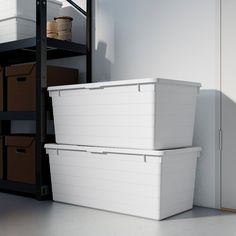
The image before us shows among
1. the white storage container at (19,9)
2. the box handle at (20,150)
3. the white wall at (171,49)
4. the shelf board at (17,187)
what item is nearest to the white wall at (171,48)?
the white wall at (171,49)

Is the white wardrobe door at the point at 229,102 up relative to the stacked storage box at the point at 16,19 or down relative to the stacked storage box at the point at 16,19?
down

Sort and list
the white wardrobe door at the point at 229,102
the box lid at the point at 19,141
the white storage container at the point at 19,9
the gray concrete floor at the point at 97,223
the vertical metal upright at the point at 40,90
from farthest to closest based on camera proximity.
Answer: the white storage container at the point at 19,9 < the box lid at the point at 19,141 < the vertical metal upright at the point at 40,90 < the white wardrobe door at the point at 229,102 < the gray concrete floor at the point at 97,223

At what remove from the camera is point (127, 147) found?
2170 mm

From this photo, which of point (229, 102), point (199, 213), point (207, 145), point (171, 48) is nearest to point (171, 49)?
point (171, 48)

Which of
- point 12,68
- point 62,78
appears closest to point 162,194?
point 62,78

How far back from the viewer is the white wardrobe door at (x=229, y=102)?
7.42 feet

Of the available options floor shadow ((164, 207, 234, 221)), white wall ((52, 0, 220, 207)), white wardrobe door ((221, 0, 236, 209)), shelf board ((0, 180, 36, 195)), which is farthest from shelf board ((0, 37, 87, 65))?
floor shadow ((164, 207, 234, 221))

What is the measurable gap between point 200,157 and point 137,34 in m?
0.87

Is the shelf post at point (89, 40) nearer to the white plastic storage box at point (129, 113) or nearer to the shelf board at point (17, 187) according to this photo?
the white plastic storage box at point (129, 113)

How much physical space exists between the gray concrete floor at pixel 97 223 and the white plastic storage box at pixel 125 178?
0.06 meters

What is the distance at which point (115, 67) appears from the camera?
9.12 ft

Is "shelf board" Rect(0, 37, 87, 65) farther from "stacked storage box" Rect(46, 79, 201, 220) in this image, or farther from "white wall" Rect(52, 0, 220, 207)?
"stacked storage box" Rect(46, 79, 201, 220)

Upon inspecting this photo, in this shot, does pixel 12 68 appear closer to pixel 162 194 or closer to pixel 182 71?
pixel 182 71

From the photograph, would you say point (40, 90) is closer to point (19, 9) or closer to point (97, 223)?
point (19, 9)
